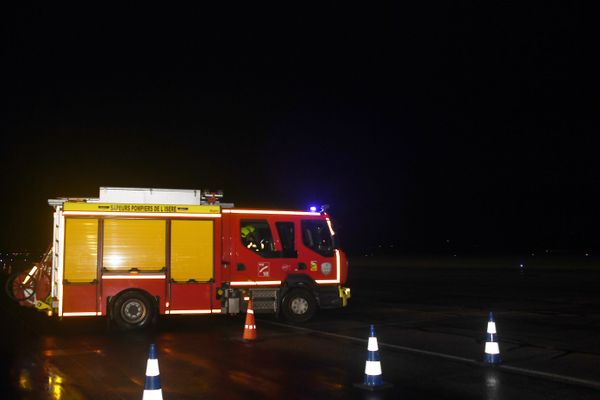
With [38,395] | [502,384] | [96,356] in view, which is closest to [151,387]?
[38,395]

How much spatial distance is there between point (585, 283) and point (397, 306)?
1429cm

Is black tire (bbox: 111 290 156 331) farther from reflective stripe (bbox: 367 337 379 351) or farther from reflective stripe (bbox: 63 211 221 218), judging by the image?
reflective stripe (bbox: 367 337 379 351)

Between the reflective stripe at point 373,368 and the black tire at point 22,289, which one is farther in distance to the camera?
the black tire at point 22,289

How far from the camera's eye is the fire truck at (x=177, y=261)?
526 inches

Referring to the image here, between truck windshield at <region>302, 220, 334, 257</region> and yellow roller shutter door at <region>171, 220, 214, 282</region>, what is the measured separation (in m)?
2.31

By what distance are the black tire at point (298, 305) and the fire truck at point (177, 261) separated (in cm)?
2

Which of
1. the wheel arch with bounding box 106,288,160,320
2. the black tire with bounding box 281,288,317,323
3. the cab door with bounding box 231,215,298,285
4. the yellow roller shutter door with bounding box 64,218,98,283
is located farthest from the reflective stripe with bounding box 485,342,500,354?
the yellow roller shutter door with bounding box 64,218,98,283

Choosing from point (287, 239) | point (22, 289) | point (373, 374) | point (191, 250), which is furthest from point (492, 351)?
point (22, 289)

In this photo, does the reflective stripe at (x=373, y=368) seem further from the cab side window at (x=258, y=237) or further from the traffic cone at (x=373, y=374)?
the cab side window at (x=258, y=237)

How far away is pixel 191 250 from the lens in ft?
46.7

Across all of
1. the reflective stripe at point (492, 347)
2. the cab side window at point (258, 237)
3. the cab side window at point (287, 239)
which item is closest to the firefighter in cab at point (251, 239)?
the cab side window at point (258, 237)

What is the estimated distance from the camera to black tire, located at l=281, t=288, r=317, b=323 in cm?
1482

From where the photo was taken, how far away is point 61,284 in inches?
514

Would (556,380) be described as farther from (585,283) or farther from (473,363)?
(585,283)
